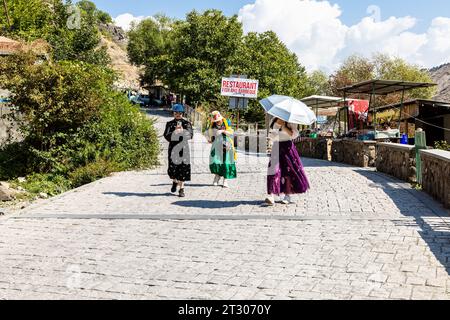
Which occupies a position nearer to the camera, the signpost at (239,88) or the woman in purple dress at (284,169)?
the woman in purple dress at (284,169)

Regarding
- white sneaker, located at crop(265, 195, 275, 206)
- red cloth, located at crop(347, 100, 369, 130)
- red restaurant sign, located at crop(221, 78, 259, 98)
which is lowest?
white sneaker, located at crop(265, 195, 275, 206)

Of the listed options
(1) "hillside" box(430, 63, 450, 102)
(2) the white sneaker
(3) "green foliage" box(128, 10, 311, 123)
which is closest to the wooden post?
(2) the white sneaker

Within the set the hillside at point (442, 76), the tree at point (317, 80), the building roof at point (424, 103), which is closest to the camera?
the building roof at point (424, 103)

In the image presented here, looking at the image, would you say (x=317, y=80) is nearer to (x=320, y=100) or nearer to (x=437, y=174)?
(x=320, y=100)

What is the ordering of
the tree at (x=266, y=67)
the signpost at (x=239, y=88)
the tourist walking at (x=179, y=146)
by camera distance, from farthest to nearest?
the tree at (x=266, y=67)
the signpost at (x=239, y=88)
the tourist walking at (x=179, y=146)

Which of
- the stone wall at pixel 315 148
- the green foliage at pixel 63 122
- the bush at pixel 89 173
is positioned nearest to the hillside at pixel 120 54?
the stone wall at pixel 315 148

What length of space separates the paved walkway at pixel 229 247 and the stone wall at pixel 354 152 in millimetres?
4908

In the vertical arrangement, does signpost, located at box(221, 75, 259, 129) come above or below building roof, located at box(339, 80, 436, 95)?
above

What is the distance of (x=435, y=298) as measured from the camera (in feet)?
13.4

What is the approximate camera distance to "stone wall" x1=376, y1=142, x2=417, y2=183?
35.8 feet

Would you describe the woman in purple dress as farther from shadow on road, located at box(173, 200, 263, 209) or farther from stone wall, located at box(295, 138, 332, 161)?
stone wall, located at box(295, 138, 332, 161)

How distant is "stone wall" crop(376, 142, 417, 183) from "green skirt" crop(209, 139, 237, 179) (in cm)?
416

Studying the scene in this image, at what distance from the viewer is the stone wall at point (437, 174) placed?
7976mm

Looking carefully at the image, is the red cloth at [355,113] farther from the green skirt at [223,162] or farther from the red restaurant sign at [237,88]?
the green skirt at [223,162]
